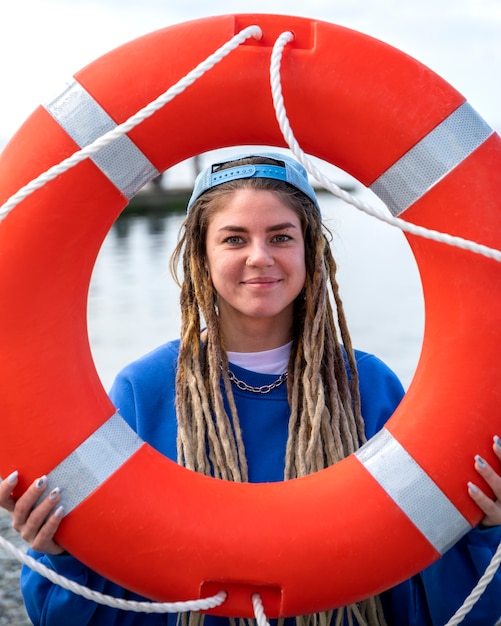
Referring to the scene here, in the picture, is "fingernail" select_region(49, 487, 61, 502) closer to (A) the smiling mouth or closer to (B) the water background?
(A) the smiling mouth

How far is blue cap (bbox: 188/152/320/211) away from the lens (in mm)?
1735

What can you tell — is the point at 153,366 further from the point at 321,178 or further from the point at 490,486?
the point at 490,486

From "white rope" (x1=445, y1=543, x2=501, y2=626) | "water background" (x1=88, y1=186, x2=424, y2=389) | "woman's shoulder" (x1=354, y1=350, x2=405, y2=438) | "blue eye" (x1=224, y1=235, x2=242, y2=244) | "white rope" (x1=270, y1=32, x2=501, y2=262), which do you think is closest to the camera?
"white rope" (x1=270, y1=32, x2=501, y2=262)

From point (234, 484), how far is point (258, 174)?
561 millimetres

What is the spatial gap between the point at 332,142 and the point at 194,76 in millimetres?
269

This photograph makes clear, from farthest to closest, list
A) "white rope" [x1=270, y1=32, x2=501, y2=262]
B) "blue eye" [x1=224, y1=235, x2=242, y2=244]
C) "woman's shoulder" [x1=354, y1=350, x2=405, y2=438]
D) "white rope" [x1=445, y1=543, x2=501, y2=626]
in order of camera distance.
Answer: "woman's shoulder" [x1=354, y1=350, x2=405, y2=438] < "blue eye" [x1=224, y1=235, x2=242, y2=244] < "white rope" [x1=445, y1=543, x2=501, y2=626] < "white rope" [x1=270, y1=32, x2=501, y2=262]

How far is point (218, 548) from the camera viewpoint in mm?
1528

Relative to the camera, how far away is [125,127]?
151 cm

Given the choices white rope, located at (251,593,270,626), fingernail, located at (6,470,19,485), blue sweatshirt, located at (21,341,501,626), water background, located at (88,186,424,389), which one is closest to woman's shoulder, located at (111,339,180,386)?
blue sweatshirt, located at (21,341,501,626)

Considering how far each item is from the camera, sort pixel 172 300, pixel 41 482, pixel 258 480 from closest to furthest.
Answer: pixel 41 482 → pixel 258 480 → pixel 172 300

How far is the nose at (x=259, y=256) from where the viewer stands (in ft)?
5.42

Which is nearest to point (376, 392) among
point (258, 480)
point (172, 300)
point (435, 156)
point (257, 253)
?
point (258, 480)

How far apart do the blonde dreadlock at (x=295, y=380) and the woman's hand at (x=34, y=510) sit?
0.30 m

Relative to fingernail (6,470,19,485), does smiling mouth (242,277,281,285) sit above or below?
above
